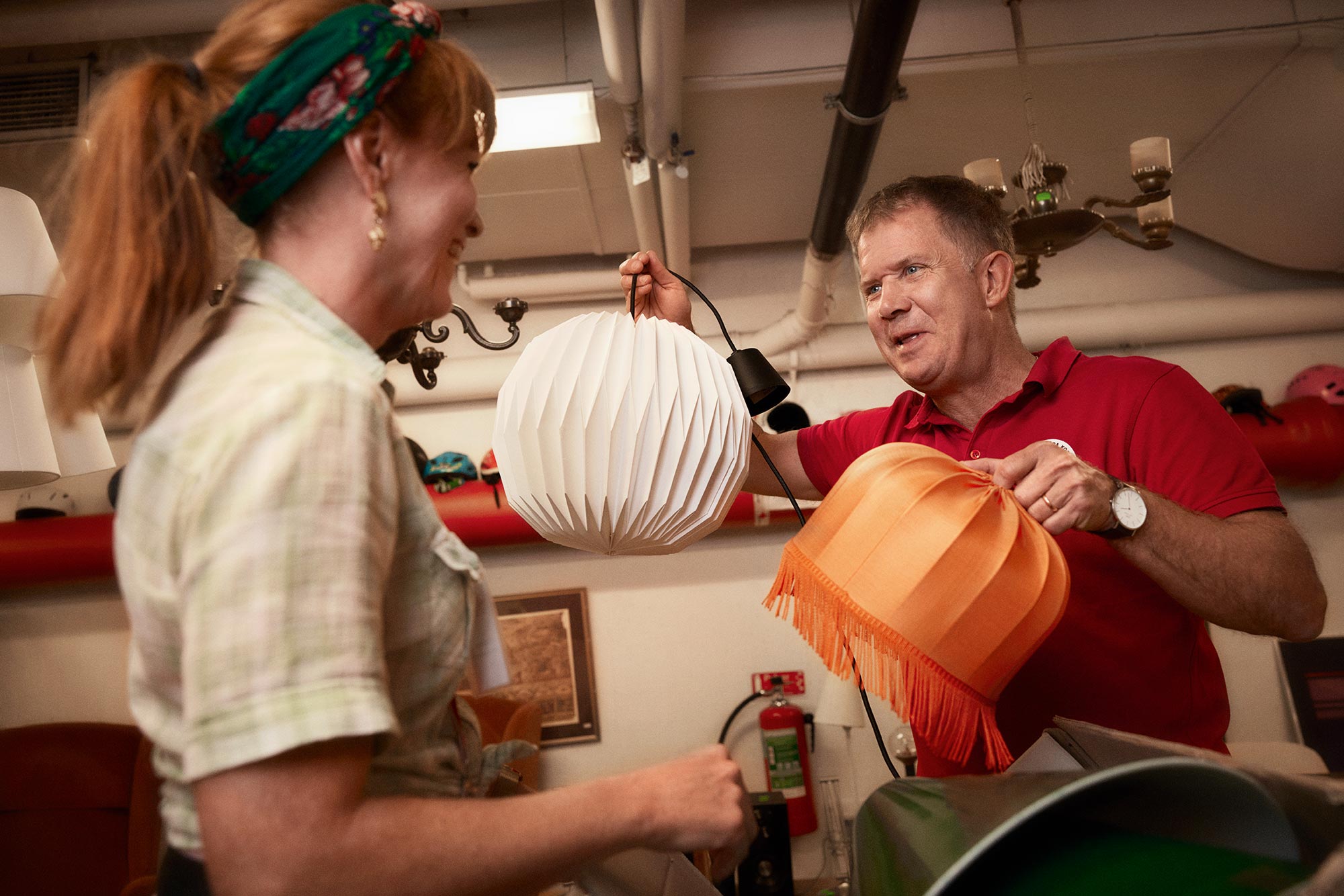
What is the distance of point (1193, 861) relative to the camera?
1.86ft

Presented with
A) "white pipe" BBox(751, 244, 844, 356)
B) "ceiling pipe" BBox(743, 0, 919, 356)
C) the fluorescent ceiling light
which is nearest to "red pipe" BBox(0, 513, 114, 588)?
the fluorescent ceiling light

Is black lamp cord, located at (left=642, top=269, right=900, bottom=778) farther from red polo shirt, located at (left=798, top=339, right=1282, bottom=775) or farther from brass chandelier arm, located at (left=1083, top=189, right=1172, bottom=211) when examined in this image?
brass chandelier arm, located at (left=1083, top=189, right=1172, bottom=211)

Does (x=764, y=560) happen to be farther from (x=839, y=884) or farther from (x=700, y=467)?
(x=700, y=467)

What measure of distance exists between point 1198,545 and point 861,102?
2.19 m

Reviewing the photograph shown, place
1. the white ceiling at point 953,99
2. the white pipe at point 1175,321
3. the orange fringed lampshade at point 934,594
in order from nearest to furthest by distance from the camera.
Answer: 1. the orange fringed lampshade at point 934,594
2. the white ceiling at point 953,99
3. the white pipe at point 1175,321

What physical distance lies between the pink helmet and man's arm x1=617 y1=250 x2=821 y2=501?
12.9 feet

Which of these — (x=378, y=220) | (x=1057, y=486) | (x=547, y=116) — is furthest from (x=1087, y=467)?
(x=547, y=116)

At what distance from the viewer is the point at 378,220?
30.9 inches

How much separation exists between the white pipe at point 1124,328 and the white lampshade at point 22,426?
8.94 feet

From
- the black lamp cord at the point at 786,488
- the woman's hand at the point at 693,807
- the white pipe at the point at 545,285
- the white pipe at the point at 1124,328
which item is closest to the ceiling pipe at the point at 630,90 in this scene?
the white pipe at the point at 545,285

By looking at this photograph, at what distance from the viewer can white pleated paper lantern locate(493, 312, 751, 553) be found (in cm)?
109

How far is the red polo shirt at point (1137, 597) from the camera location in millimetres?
1349

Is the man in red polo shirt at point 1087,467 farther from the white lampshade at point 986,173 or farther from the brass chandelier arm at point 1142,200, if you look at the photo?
the brass chandelier arm at point 1142,200

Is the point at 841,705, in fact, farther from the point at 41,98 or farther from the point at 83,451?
the point at 41,98
